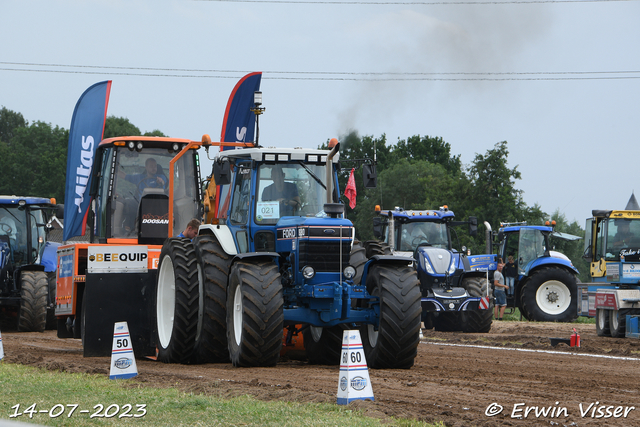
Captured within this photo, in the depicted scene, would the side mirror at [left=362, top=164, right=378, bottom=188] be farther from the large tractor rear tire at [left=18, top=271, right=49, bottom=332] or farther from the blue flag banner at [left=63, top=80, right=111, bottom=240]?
the large tractor rear tire at [left=18, top=271, right=49, bottom=332]

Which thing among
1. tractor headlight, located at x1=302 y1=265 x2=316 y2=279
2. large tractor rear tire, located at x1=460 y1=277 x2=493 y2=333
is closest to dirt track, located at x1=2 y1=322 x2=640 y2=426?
tractor headlight, located at x1=302 y1=265 x2=316 y2=279

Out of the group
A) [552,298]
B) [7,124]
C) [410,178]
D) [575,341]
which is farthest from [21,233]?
[7,124]

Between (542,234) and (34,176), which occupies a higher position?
(34,176)

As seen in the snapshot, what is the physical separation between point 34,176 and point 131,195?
218 ft

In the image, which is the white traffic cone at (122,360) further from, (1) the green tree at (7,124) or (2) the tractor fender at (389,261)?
(1) the green tree at (7,124)

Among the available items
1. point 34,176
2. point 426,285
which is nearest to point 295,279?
point 426,285

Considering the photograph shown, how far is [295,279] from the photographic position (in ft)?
34.5

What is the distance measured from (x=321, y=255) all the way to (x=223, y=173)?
1.58 m

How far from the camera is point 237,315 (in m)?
10.2

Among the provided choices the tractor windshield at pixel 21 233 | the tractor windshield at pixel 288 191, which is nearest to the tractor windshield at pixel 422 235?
the tractor windshield at pixel 21 233

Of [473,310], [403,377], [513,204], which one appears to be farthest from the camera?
[513,204]

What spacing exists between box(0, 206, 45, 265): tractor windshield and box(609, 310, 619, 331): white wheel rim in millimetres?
12851

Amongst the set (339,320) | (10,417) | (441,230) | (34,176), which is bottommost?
(10,417)

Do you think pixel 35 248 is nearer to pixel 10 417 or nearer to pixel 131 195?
pixel 131 195
